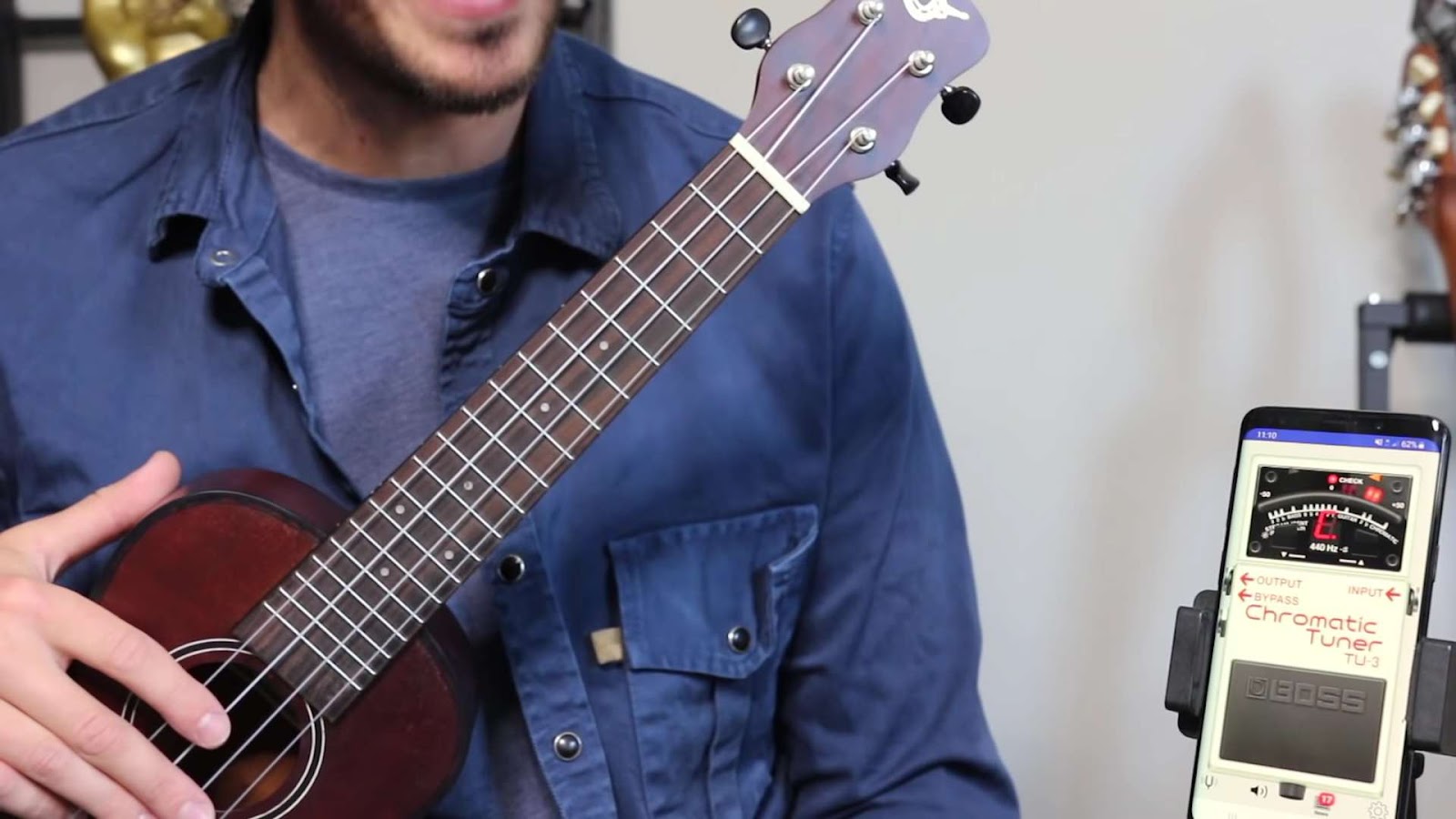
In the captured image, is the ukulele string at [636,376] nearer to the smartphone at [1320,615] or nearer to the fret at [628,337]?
the fret at [628,337]

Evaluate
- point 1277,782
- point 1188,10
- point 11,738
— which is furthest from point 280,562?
point 1188,10

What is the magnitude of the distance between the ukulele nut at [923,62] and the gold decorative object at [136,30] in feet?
2.37

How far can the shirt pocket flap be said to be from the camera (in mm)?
817

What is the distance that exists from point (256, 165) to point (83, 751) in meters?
0.36

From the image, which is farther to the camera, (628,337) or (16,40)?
(16,40)

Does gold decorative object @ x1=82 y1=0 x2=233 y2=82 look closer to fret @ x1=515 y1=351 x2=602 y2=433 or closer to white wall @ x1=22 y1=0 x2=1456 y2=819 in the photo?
white wall @ x1=22 y1=0 x2=1456 y2=819

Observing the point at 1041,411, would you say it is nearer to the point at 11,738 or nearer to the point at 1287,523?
the point at 1287,523

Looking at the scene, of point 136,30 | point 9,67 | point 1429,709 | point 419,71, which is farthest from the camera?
point 9,67

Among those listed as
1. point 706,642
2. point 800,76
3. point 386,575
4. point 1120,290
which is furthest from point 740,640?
point 1120,290

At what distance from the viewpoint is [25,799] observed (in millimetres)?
632

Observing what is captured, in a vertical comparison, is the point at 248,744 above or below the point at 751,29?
below

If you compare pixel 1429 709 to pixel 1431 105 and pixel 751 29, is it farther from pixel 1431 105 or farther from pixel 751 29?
pixel 1431 105

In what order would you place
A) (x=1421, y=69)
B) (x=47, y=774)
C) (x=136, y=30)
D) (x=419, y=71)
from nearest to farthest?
(x=47, y=774) → (x=419, y=71) → (x=1421, y=69) → (x=136, y=30)

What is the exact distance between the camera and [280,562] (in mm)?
682
